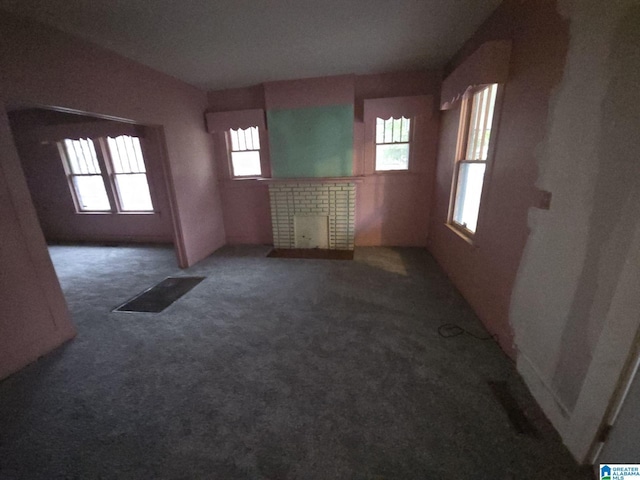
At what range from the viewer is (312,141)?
13.4 feet

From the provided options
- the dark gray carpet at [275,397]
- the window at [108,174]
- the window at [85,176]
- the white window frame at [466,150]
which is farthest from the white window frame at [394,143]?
the window at [85,176]

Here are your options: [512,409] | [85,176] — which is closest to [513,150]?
[512,409]

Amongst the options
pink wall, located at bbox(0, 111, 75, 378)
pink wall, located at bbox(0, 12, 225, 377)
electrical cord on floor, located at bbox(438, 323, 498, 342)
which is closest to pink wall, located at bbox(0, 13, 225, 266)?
pink wall, located at bbox(0, 12, 225, 377)

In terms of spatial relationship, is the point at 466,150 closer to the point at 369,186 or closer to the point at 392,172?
the point at 392,172

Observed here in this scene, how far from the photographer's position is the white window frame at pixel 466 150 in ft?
7.05

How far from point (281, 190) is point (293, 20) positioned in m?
2.39

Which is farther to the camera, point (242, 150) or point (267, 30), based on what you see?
point (242, 150)

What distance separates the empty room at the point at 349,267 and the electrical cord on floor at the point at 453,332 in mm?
26

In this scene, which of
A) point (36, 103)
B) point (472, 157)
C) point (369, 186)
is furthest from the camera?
point (369, 186)

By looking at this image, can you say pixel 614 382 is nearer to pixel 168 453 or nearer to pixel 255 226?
pixel 168 453

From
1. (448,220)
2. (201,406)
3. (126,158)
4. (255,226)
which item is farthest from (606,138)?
(126,158)

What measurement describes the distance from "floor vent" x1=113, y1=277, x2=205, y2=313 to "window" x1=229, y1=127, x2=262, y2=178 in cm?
216

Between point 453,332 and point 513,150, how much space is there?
1.56m

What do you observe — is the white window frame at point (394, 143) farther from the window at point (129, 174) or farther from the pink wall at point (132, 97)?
the window at point (129, 174)
